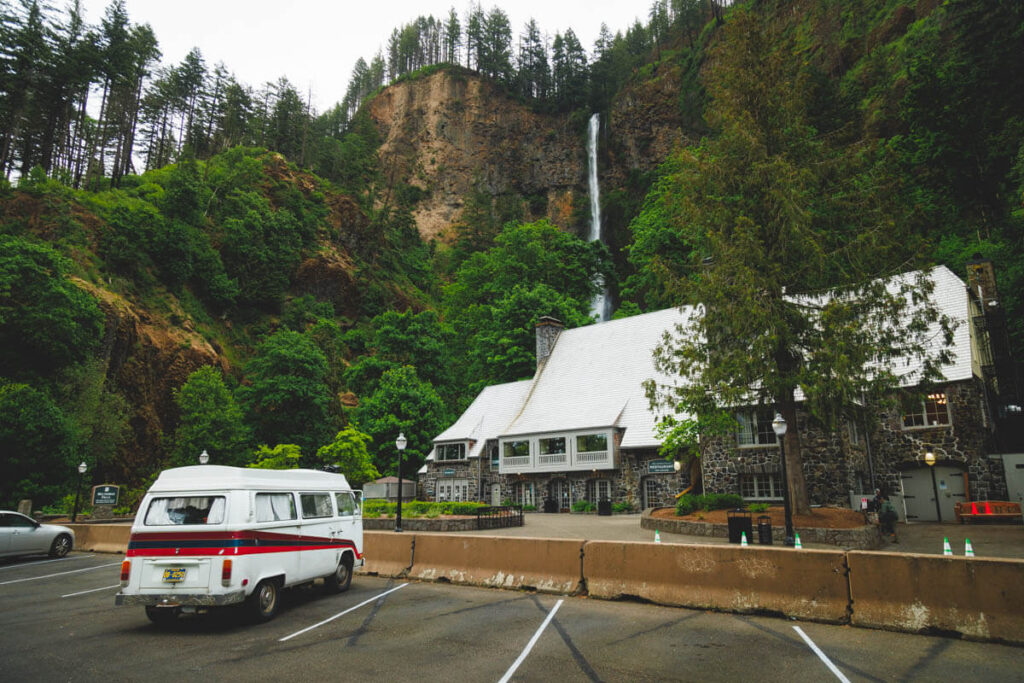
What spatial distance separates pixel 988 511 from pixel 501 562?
20272mm

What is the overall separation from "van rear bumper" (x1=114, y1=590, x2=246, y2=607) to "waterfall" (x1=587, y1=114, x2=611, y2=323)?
172ft

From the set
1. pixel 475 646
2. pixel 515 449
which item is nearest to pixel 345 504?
pixel 475 646

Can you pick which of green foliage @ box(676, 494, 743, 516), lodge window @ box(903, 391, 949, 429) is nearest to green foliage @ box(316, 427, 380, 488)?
green foliage @ box(676, 494, 743, 516)

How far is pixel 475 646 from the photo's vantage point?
7.38 metres

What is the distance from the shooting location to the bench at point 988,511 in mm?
20531

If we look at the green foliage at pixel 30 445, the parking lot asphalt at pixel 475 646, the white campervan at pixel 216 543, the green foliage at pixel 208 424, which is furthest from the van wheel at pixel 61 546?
the green foliage at pixel 208 424

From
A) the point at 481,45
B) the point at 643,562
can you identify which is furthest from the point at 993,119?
the point at 481,45

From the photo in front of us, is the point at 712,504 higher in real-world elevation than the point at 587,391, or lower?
lower

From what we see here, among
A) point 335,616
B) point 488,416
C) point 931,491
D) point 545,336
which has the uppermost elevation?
point 545,336

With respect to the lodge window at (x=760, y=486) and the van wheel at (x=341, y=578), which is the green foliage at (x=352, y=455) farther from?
the van wheel at (x=341, y=578)

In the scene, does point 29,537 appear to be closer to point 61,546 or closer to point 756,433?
point 61,546

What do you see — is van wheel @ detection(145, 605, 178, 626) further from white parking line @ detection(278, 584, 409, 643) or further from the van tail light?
white parking line @ detection(278, 584, 409, 643)

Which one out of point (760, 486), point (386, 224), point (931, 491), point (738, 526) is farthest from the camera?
point (386, 224)

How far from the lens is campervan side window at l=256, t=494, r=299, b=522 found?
30.2 feet
